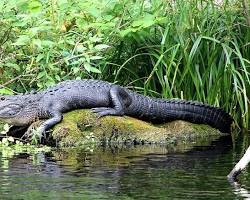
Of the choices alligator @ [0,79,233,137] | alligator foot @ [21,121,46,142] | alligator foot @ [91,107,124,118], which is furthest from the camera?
alligator @ [0,79,233,137]

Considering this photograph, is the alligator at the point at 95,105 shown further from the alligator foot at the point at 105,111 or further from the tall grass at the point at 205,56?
the tall grass at the point at 205,56

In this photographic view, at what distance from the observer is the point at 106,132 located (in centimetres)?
1016

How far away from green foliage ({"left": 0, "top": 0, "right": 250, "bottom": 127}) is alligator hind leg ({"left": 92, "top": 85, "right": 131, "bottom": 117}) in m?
0.74

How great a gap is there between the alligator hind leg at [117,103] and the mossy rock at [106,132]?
0.08 metres

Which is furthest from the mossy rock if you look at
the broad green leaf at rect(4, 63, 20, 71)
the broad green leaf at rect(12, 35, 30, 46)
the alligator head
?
the broad green leaf at rect(4, 63, 20, 71)

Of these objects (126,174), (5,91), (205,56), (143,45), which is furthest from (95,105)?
(126,174)

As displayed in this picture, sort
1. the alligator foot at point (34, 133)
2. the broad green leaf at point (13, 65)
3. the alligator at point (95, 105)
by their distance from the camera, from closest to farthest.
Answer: the alligator foot at point (34, 133) → the alligator at point (95, 105) → the broad green leaf at point (13, 65)

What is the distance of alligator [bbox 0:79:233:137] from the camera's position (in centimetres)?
1053

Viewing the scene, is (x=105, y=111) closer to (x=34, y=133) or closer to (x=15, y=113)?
(x=34, y=133)

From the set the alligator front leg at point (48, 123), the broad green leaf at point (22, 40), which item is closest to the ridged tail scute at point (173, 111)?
the alligator front leg at point (48, 123)

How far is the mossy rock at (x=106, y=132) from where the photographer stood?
9922 mm

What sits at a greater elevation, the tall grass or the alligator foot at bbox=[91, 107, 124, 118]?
the tall grass

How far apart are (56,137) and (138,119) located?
1513mm

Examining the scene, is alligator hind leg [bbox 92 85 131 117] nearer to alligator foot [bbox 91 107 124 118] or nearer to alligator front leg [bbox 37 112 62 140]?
alligator foot [bbox 91 107 124 118]
